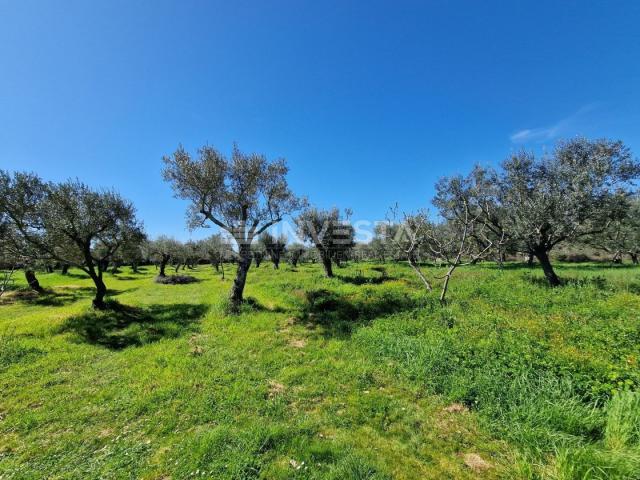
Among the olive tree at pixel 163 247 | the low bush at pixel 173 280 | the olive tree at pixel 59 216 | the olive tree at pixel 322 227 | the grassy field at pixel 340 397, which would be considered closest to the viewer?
the grassy field at pixel 340 397

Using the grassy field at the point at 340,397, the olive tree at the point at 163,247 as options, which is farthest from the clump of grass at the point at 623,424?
the olive tree at the point at 163,247

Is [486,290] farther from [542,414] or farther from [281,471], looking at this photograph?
[281,471]

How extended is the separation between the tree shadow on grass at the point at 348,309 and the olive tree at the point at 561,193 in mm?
10212

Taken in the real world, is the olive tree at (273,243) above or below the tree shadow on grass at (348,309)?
above

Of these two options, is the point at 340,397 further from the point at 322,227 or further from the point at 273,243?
the point at 273,243

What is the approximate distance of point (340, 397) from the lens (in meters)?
6.53

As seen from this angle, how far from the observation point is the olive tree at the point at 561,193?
16.6 metres

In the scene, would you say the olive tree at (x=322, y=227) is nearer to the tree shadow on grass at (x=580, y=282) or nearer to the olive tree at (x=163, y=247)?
the tree shadow on grass at (x=580, y=282)

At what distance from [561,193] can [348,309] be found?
17.0 metres

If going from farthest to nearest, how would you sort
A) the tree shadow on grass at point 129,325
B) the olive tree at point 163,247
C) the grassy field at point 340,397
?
the olive tree at point 163,247 → the tree shadow on grass at point 129,325 → the grassy field at point 340,397

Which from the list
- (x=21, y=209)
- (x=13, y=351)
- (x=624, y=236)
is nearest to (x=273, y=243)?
(x=21, y=209)

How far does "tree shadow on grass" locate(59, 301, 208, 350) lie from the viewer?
11484mm

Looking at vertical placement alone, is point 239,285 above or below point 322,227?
below

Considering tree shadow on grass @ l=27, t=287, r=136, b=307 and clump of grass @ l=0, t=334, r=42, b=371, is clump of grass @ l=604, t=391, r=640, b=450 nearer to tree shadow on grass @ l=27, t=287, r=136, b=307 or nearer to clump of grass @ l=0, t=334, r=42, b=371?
clump of grass @ l=0, t=334, r=42, b=371
